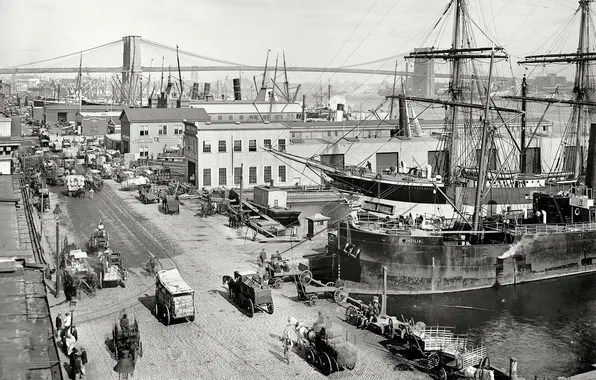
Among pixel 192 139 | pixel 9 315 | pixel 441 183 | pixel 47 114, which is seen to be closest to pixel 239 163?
pixel 192 139

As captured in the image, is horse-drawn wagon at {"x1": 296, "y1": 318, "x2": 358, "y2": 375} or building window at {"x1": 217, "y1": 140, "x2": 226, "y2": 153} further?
building window at {"x1": 217, "y1": 140, "x2": 226, "y2": 153}

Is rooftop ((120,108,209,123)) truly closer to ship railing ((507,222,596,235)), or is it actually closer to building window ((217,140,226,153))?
building window ((217,140,226,153))

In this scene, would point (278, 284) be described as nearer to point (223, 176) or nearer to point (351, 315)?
point (351, 315)

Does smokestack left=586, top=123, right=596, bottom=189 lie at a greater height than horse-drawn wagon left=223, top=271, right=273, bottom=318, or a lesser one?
greater

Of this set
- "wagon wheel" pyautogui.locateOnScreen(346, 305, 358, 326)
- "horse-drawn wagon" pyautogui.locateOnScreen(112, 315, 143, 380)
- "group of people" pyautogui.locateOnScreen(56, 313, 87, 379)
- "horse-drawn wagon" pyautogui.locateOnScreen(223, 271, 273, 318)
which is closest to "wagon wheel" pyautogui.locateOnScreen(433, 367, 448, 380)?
"wagon wheel" pyautogui.locateOnScreen(346, 305, 358, 326)

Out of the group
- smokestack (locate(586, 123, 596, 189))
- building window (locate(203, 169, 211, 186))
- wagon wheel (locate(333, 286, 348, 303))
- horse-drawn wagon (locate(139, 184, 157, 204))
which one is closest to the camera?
wagon wheel (locate(333, 286, 348, 303))

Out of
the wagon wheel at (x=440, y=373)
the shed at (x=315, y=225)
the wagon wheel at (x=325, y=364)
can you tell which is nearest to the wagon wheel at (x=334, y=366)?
the wagon wheel at (x=325, y=364)

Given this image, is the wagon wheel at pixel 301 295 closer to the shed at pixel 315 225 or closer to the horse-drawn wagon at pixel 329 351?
the horse-drawn wagon at pixel 329 351
